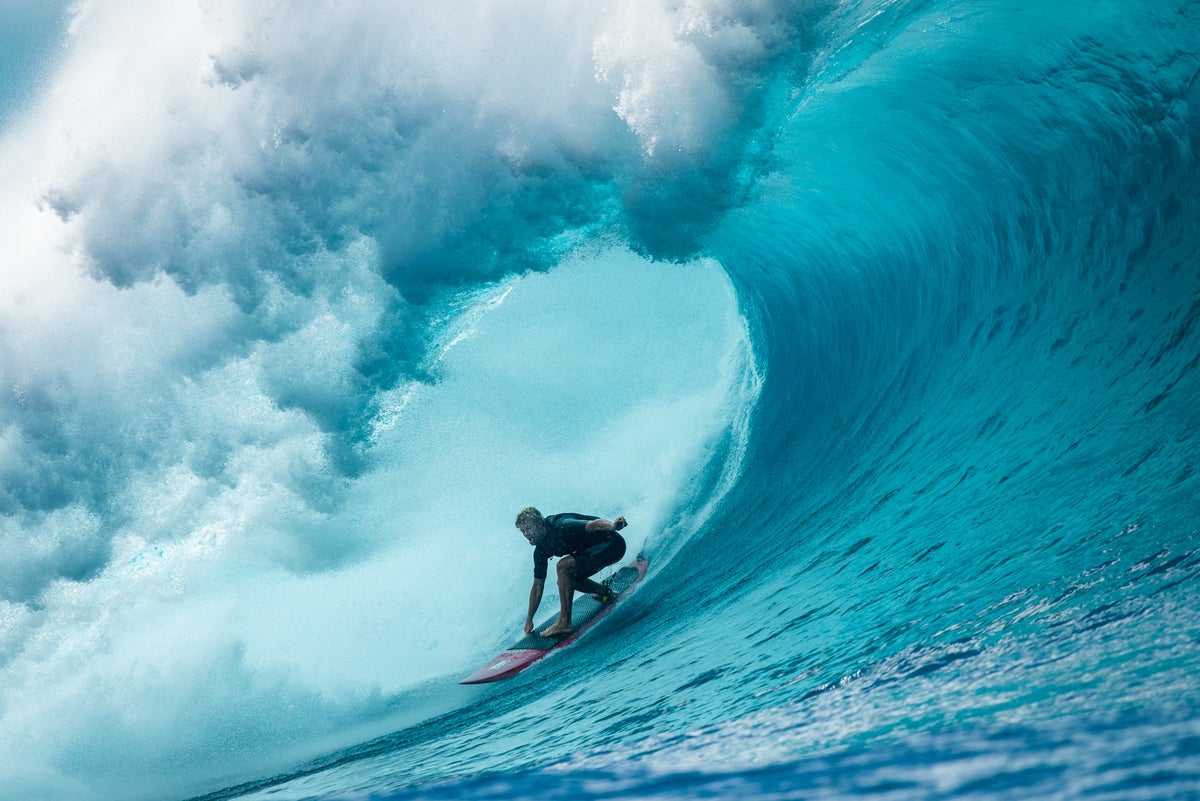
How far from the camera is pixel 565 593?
6.12 m

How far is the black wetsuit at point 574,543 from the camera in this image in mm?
6082

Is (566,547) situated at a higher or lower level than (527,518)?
lower

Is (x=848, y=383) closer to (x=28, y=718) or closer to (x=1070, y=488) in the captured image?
(x=1070, y=488)

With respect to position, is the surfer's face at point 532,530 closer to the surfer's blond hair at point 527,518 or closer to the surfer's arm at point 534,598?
the surfer's blond hair at point 527,518

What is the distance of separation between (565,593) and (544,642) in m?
0.44

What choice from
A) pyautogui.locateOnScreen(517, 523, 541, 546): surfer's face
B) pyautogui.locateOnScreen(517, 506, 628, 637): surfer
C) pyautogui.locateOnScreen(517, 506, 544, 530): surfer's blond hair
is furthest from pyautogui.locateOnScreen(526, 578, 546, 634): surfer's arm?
pyautogui.locateOnScreen(517, 506, 544, 530): surfer's blond hair

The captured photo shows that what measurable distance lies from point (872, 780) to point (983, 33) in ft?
17.7

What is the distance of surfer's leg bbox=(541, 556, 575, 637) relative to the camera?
240 inches

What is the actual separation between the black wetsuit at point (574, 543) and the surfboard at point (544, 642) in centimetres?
37

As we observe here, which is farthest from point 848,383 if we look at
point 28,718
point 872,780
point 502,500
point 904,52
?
point 28,718

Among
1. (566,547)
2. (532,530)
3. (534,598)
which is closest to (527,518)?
(532,530)

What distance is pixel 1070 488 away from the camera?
4.10 meters

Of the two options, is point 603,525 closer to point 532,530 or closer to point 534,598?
point 532,530

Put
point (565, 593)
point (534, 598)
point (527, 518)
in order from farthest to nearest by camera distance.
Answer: point (534, 598)
point (565, 593)
point (527, 518)
